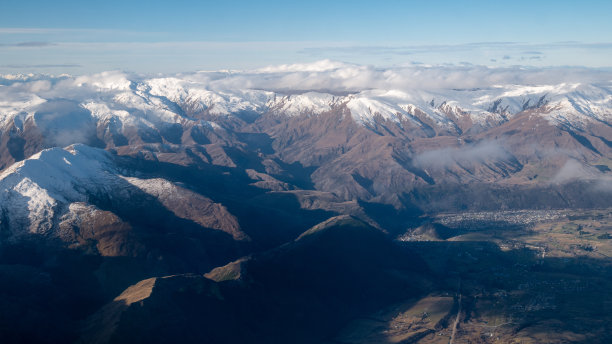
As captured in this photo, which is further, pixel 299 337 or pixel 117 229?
pixel 117 229

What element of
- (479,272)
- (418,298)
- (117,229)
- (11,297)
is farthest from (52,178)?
(479,272)

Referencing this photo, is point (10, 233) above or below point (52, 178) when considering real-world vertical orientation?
below

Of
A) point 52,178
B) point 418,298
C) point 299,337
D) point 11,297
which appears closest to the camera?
point 11,297

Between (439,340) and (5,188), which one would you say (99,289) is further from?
(439,340)

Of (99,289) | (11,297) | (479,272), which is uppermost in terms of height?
(11,297)

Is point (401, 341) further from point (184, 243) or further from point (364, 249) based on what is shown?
point (184, 243)

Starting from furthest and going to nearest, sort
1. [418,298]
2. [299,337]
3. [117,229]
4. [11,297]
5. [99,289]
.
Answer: [117,229], [418,298], [99,289], [299,337], [11,297]

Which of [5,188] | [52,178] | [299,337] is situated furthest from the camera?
[52,178]

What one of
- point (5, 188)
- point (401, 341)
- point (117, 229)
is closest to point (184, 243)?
point (117, 229)

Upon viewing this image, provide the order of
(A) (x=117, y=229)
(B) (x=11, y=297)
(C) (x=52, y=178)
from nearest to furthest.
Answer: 1. (B) (x=11, y=297)
2. (A) (x=117, y=229)
3. (C) (x=52, y=178)
